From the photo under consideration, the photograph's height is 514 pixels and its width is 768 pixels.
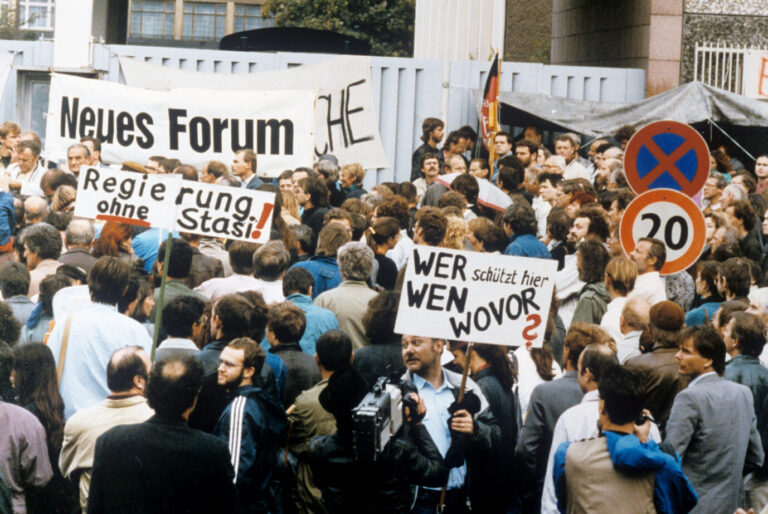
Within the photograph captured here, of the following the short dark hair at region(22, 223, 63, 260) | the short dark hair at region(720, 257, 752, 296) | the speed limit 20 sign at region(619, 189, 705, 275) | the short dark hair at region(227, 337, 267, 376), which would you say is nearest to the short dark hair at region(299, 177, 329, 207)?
the short dark hair at region(22, 223, 63, 260)

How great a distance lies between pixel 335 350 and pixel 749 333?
261 centimetres

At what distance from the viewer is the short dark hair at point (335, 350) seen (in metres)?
6.70

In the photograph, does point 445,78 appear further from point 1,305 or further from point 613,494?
point 613,494

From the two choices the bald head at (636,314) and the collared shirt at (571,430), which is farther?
the bald head at (636,314)

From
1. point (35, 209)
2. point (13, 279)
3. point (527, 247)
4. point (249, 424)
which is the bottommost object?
point (249, 424)

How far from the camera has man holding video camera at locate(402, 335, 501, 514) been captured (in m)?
6.32

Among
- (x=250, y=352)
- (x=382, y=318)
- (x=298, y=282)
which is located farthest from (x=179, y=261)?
(x=250, y=352)

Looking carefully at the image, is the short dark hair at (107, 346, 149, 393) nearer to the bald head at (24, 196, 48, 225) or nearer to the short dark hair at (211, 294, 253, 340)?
the short dark hair at (211, 294, 253, 340)

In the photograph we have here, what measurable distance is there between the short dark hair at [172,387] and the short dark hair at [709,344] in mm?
2913

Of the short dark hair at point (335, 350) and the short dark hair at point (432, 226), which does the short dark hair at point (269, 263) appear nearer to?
the short dark hair at point (432, 226)

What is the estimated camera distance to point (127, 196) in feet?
28.3

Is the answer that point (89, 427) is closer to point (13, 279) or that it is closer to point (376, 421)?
point (376, 421)

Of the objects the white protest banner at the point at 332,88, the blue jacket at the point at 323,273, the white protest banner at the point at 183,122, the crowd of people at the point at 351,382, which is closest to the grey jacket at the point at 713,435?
the crowd of people at the point at 351,382

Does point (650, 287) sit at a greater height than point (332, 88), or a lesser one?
lesser
